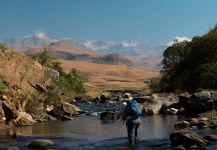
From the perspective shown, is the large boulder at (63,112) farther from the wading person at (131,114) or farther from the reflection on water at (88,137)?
the wading person at (131,114)

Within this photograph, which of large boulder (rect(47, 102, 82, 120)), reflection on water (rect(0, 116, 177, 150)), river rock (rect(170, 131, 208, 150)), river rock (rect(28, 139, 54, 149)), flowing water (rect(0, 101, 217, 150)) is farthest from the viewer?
large boulder (rect(47, 102, 82, 120))

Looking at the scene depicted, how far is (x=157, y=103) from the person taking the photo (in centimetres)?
6241

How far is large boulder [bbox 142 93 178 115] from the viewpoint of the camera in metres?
60.7

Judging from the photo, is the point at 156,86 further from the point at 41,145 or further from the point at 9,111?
the point at 41,145

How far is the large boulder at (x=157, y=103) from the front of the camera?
199 feet

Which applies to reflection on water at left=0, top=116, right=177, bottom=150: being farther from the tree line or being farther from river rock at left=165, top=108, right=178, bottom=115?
the tree line

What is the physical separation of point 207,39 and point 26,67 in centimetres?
4428

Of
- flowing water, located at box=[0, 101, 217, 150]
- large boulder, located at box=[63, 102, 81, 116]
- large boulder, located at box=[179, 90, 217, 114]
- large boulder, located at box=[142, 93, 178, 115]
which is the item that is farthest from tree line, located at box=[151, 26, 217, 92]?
flowing water, located at box=[0, 101, 217, 150]

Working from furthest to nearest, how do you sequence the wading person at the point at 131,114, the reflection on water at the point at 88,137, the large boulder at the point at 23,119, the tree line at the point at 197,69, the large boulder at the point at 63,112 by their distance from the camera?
the tree line at the point at 197,69 < the large boulder at the point at 63,112 < the large boulder at the point at 23,119 < the reflection on water at the point at 88,137 < the wading person at the point at 131,114

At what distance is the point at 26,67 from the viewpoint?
184 ft

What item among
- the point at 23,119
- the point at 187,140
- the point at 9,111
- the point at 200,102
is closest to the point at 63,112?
the point at 23,119

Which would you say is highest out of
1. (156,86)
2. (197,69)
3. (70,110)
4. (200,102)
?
(197,69)

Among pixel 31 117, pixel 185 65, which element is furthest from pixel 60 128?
pixel 185 65

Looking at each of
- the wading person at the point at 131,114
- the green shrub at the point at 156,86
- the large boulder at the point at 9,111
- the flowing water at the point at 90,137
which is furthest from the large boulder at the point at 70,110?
the green shrub at the point at 156,86
